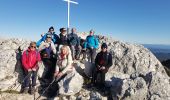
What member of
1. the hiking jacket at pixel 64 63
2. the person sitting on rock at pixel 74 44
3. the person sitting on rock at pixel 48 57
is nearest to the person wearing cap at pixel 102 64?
the hiking jacket at pixel 64 63

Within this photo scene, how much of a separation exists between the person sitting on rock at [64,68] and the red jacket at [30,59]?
1.35m

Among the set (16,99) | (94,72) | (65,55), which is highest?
(65,55)

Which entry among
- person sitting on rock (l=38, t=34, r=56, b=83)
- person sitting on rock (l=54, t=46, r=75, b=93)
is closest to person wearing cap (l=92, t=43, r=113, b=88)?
person sitting on rock (l=54, t=46, r=75, b=93)

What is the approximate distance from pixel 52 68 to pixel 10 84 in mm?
2617

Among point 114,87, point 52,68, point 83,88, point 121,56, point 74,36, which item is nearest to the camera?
point 114,87

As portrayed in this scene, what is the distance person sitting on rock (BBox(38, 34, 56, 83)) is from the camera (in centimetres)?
1694

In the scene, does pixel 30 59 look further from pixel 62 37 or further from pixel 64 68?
pixel 62 37

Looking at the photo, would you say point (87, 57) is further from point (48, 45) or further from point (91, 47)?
point (48, 45)

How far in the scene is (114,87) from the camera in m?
14.8

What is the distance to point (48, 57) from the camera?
17.0 metres

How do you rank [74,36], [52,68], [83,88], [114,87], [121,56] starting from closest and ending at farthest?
[114,87]
[83,88]
[52,68]
[74,36]
[121,56]

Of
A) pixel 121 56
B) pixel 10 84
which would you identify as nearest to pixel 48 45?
pixel 10 84

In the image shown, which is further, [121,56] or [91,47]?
[121,56]

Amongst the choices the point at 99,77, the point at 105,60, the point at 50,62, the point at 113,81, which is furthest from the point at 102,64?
the point at 50,62
